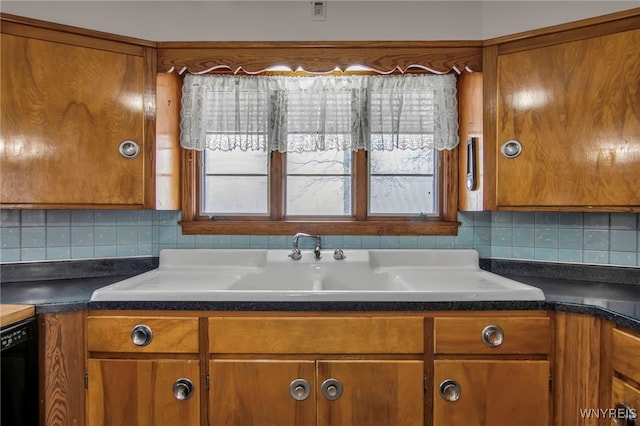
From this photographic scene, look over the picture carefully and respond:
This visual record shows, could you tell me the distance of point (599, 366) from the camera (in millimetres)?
1131

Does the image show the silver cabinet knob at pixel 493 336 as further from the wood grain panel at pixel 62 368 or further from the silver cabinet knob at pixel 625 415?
the wood grain panel at pixel 62 368

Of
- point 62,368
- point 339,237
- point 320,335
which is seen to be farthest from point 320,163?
point 62,368

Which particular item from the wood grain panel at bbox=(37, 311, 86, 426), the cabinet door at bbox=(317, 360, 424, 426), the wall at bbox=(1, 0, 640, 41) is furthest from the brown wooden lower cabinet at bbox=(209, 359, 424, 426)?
the wall at bbox=(1, 0, 640, 41)

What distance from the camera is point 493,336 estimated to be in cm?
121

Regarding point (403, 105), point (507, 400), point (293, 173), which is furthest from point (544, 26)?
point (507, 400)

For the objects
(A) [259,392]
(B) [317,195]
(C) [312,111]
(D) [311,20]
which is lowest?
(A) [259,392]

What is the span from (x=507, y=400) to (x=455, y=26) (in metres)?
1.53

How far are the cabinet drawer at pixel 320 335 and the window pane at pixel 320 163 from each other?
2.93 feet

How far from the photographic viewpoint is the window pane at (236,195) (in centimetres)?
189

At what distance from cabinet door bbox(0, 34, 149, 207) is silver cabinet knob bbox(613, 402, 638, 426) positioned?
6.21ft

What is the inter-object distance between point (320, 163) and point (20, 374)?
1.46 metres

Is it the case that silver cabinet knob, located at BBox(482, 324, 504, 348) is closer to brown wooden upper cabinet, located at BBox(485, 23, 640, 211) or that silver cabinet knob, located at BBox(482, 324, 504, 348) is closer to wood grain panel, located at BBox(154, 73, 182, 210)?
brown wooden upper cabinet, located at BBox(485, 23, 640, 211)

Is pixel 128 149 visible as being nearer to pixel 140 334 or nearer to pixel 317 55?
pixel 140 334

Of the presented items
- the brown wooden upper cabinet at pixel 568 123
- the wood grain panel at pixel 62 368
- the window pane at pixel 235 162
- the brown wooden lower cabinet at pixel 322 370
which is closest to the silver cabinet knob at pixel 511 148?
the brown wooden upper cabinet at pixel 568 123
